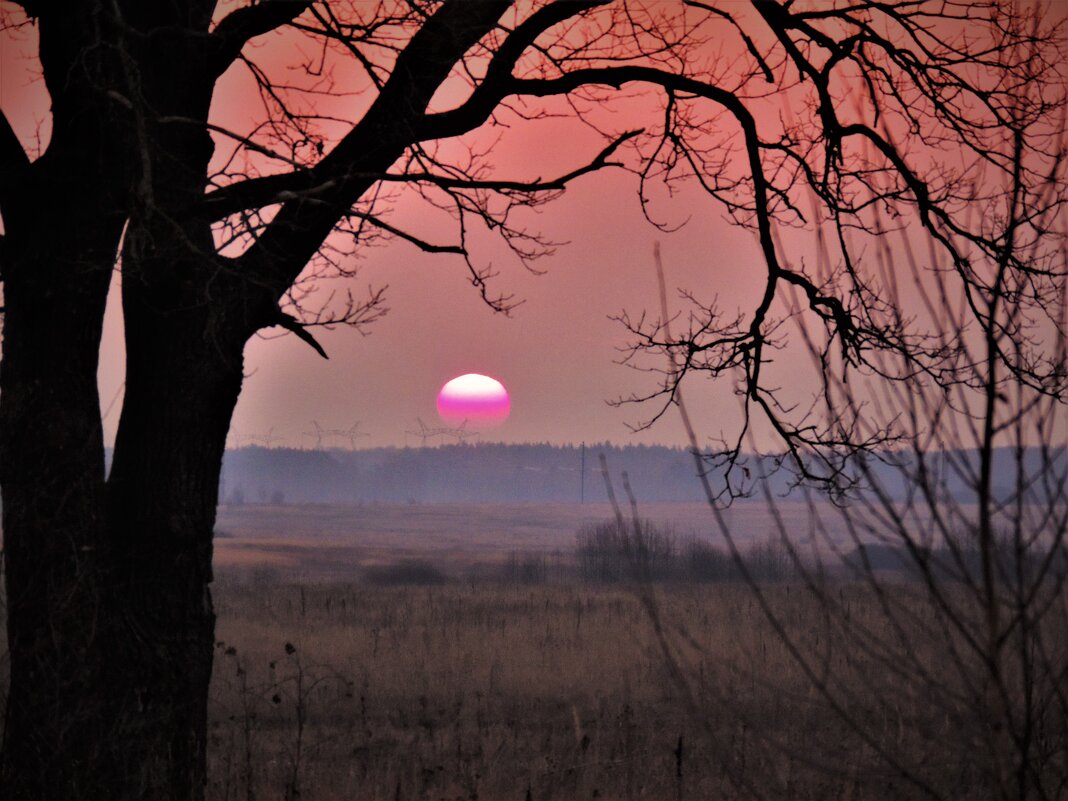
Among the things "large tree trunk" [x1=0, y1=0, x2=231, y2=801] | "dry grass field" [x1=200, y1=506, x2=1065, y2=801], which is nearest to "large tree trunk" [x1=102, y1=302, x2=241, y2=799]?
"large tree trunk" [x1=0, y1=0, x2=231, y2=801]

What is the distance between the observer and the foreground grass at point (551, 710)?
8.37 metres

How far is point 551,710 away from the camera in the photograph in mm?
12531

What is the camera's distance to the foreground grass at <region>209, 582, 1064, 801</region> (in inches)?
329

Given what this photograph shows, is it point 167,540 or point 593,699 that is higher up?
point 167,540

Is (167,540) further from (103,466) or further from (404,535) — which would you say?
(404,535)

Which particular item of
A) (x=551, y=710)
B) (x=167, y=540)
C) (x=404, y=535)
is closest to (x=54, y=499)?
(x=167, y=540)

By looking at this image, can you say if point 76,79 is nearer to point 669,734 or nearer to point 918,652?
point 669,734

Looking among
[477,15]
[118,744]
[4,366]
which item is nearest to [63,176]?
Result: [4,366]

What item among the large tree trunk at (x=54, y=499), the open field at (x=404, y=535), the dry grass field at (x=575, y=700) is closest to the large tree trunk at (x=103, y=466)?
the large tree trunk at (x=54, y=499)

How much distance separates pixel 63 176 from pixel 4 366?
1.21 metres

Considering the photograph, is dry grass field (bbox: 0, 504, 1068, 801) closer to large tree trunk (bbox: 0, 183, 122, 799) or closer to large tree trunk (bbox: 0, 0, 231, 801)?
large tree trunk (bbox: 0, 0, 231, 801)

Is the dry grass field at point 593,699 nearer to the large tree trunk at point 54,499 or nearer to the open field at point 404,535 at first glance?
the large tree trunk at point 54,499

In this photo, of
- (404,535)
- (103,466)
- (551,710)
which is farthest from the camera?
(404,535)

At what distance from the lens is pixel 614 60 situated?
7.91 metres
